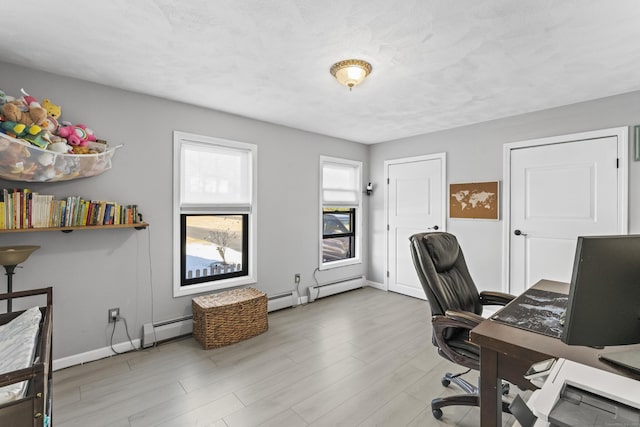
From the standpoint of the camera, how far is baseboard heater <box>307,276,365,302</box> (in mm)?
4195

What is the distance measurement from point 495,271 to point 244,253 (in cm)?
316

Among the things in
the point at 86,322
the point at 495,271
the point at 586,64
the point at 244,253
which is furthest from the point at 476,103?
the point at 86,322

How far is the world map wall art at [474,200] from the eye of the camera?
361cm

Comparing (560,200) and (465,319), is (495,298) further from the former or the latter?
(560,200)

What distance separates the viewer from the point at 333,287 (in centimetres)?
445

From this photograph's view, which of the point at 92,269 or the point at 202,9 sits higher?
the point at 202,9

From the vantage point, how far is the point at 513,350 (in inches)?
46.8

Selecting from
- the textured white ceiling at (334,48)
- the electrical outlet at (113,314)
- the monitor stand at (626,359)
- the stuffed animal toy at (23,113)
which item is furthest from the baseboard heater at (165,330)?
the monitor stand at (626,359)

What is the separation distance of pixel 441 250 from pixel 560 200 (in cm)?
209

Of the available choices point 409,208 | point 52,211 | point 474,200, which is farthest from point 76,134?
point 474,200

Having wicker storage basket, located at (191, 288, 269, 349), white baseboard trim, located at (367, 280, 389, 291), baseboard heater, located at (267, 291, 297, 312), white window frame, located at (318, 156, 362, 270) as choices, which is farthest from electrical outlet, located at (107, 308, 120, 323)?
white baseboard trim, located at (367, 280, 389, 291)

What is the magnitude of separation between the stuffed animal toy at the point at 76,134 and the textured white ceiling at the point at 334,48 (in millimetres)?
465

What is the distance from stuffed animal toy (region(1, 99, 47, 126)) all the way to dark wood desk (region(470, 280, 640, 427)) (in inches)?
121

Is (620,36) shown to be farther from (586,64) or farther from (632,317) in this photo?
(632,317)
